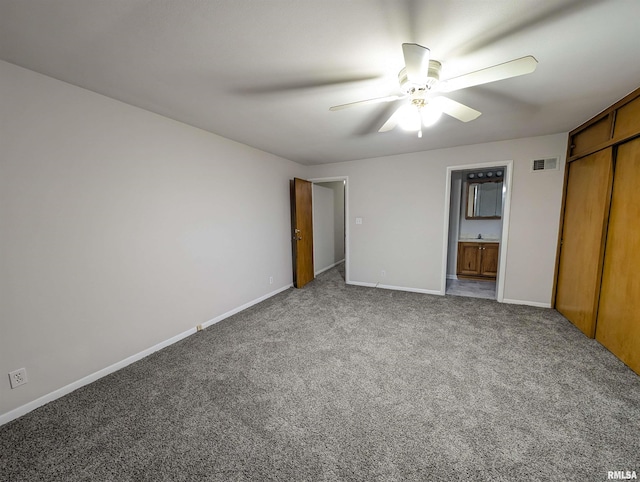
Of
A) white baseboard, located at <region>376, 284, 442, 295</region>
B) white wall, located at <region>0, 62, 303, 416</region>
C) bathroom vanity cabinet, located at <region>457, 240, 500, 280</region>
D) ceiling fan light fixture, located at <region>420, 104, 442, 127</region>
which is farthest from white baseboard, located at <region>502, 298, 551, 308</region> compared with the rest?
white wall, located at <region>0, 62, 303, 416</region>

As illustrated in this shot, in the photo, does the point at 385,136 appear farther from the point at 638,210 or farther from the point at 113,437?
the point at 113,437

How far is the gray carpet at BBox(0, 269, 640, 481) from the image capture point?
134 cm

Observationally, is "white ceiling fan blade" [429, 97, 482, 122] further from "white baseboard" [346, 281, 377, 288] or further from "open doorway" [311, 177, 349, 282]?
"white baseboard" [346, 281, 377, 288]

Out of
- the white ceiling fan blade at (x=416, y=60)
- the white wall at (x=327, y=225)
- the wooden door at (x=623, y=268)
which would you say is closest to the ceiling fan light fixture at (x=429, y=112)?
the white ceiling fan blade at (x=416, y=60)

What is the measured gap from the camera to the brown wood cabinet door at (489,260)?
15.8 ft

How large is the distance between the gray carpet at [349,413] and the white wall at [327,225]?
9.25 feet

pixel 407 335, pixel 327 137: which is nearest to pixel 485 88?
pixel 327 137

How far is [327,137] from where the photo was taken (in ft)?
10.3

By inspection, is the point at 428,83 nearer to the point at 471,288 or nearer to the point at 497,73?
the point at 497,73

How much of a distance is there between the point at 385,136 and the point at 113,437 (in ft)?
12.2

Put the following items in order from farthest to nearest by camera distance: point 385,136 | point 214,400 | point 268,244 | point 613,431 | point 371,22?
1. point 268,244
2. point 385,136
3. point 214,400
4. point 613,431
5. point 371,22

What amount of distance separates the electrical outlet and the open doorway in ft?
13.4

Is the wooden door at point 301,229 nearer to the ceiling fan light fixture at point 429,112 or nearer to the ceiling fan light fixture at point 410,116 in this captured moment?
the ceiling fan light fixture at point 410,116

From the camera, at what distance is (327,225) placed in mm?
5762
